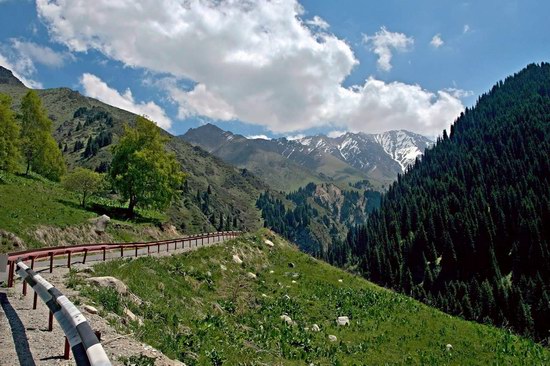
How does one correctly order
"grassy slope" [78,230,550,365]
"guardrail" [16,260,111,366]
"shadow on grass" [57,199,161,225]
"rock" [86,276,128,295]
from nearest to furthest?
"guardrail" [16,260,111,366]
"grassy slope" [78,230,550,365]
"rock" [86,276,128,295]
"shadow on grass" [57,199,161,225]

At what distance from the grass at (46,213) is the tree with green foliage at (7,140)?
154 centimetres

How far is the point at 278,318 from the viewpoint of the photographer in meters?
26.7

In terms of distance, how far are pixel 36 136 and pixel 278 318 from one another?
57136 millimetres

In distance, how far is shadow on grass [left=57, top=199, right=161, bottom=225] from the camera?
47438 millimetres

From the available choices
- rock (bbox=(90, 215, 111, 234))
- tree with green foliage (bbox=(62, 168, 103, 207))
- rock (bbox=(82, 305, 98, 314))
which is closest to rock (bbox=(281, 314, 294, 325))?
rock (bbox=(82, 305, 98, 314))

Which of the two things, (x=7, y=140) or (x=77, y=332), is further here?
(x=7, y=140)

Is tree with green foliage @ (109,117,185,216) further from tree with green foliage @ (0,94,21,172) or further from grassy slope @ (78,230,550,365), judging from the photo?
grassy slope @ (78,230,550,365)

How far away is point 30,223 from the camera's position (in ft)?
116

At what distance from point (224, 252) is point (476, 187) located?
187 metres

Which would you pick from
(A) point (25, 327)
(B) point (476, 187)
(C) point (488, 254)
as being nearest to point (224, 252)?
(A) point (25, 327)

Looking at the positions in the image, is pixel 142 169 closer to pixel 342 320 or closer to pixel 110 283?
pixel 342 320

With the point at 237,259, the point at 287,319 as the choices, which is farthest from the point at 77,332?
the point at 237,259

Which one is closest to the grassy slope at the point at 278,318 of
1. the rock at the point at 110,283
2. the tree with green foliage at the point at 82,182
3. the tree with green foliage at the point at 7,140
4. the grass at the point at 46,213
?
the rock at the point at 110,283

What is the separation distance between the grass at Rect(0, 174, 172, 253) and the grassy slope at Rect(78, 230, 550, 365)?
1347cm
